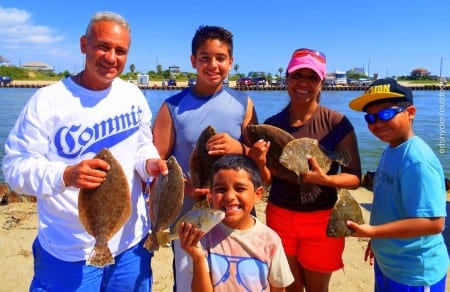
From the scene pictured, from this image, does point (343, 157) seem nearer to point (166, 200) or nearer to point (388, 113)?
point (388, 113)

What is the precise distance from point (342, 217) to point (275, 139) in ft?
3.03

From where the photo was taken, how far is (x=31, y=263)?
6293mm

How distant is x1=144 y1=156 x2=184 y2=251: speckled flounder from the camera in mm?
3066

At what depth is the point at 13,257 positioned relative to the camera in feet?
21.2

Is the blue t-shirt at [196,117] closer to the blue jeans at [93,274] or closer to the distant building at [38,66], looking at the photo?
the blue jeans at [93,274]

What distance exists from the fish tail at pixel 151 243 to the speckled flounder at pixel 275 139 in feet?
4.05

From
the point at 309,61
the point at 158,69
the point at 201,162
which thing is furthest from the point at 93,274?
the point at 158,69

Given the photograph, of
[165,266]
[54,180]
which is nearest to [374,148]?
[165,266]

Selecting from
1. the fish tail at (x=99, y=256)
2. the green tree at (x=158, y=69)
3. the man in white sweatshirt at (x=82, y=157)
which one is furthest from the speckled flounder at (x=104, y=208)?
the green tree at (x=158, y=69)

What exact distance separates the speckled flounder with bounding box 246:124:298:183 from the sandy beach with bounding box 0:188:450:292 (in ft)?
8.68

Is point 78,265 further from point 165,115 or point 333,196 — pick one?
point 333,196

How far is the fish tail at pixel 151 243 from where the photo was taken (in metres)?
3.13

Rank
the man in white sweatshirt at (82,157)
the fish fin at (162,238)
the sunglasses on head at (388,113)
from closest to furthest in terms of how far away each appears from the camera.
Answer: the man in white sweatshirt at (82,157) → the fish fin at (162,238) → the sunglasses on head at (388,113)

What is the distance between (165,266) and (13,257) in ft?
8.17
